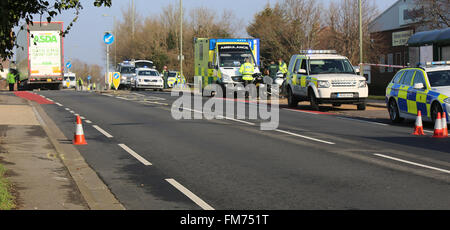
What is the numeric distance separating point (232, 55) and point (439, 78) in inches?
670

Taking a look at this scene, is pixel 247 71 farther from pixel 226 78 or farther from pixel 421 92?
pixel 421 92

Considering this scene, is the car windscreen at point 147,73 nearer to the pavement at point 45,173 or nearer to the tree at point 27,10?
the pavement at point 45,173

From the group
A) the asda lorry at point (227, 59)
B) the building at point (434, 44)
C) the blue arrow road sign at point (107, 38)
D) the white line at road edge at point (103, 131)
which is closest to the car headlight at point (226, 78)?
the asda lorry at point (227, 59)

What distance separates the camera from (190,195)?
9125 millimetres

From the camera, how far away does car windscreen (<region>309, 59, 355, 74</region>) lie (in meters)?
25.9

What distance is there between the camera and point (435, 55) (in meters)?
29.4

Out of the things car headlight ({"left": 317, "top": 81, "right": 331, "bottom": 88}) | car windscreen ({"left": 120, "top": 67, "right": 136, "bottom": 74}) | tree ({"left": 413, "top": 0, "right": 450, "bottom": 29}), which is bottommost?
car headlight ({"left": 317, "top": 81, "right": 331, "bottom": 88})

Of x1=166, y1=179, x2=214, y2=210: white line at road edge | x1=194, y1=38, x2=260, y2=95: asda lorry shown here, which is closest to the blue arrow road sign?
x1=194, y1=38, x2=260, y2=95: asda lorry

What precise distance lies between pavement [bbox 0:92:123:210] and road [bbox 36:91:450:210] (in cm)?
34

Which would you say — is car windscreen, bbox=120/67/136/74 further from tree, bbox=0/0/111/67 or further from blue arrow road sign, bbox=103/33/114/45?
tree, bbox=0/0/111/67

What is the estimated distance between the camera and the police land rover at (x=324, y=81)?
80.8 ft

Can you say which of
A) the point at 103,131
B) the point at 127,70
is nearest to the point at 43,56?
the point at 127,70
